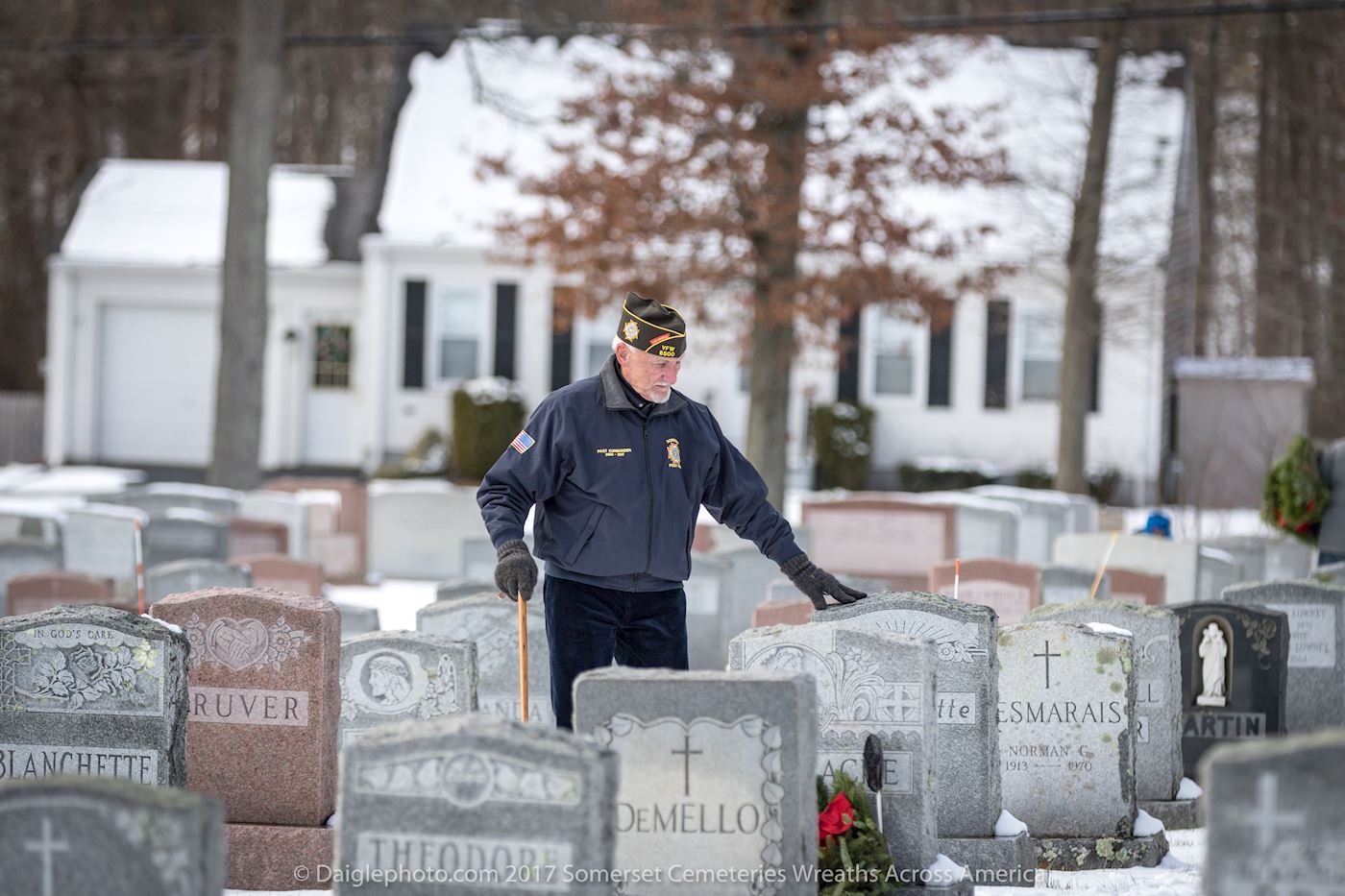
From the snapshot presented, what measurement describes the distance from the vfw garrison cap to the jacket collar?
121mm

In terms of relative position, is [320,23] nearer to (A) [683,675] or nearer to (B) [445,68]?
(B) [445,68]

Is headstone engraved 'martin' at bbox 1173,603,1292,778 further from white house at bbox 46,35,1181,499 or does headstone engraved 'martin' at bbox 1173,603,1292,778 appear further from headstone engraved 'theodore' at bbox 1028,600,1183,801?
white house at bbox 46,35,1181,499

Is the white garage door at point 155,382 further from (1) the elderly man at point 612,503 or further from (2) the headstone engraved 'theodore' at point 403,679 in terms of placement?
(1) the elderly man at point 612,503

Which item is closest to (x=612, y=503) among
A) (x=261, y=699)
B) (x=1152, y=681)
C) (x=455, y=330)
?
(x=261, y=699)

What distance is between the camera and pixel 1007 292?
25359 millimetres

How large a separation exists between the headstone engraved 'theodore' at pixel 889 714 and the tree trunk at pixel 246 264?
13404 millimetres

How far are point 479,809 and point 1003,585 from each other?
668 centimetres

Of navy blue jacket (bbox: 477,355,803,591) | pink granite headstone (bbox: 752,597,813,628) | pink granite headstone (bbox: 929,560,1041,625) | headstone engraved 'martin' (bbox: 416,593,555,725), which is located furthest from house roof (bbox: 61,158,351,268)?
navy blue jacket (bbox: 477,355,803,591)

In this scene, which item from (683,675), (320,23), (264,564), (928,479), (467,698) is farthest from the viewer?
(320,23)

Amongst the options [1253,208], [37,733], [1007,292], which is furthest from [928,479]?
[37,733]

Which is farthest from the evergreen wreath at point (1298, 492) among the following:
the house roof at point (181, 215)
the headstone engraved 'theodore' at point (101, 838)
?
the house roof at point (181, 215)

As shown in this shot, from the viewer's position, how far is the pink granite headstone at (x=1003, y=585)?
1048cm

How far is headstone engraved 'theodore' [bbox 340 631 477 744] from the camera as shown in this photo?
6539 mm

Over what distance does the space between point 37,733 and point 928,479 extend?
19.8 metres
